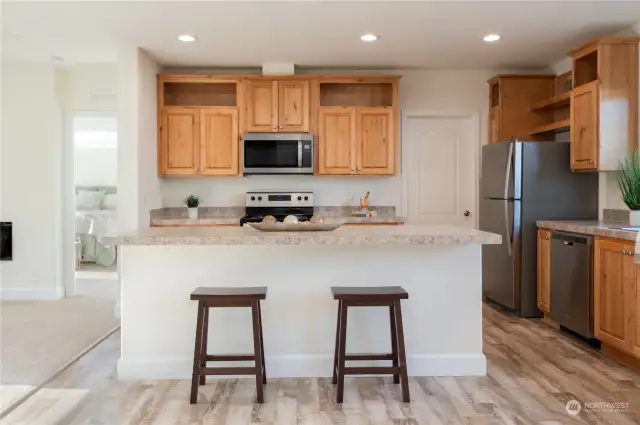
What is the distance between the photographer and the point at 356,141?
5.46 m

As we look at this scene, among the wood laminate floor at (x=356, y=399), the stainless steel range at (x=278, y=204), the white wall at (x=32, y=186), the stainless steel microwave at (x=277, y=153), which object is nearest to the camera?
the wood laminate floor at (x=356, y=399)

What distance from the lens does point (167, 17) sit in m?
4.04

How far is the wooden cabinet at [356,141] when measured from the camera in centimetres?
546

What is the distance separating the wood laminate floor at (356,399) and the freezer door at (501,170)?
174 cm

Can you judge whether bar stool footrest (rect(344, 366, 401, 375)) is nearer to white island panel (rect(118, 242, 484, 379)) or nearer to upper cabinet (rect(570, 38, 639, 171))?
white island panel (rect(118, 242, 484, 379))

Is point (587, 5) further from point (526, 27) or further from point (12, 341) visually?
point (12, 341)

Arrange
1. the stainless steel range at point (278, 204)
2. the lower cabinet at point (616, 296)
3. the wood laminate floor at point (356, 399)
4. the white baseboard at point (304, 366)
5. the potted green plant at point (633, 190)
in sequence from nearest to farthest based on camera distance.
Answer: the wood laminate floor at point (356, 399) → the white baseboard at point (304, 366) → the lower cabinet at point (616, 296) → the potted green plant at point (633, 190) → the stainless steel range at point (278, 204)

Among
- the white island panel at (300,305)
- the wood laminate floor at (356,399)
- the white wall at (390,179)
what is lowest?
the wood laminate floor at (356,399)

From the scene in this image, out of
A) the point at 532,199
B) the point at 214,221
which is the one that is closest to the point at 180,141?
the point at 214,221

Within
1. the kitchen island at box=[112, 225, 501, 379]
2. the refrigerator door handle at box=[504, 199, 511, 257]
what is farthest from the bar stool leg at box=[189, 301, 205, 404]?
the refrigerator door handle at box=[504, 199, 511, 257]

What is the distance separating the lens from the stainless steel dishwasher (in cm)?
388

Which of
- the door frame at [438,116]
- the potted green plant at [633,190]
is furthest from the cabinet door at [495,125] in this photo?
the potted green plant at [633,190]

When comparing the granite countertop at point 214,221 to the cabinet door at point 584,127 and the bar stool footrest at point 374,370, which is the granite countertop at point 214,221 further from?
the bar stool footrest at point 374,370

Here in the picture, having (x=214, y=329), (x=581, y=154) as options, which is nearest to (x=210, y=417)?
(x=214, y=329)
